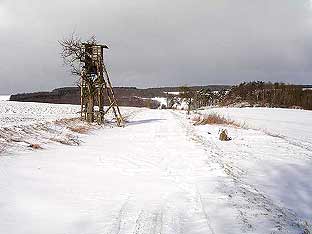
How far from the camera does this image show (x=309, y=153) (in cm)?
1677

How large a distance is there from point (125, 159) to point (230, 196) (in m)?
5.51

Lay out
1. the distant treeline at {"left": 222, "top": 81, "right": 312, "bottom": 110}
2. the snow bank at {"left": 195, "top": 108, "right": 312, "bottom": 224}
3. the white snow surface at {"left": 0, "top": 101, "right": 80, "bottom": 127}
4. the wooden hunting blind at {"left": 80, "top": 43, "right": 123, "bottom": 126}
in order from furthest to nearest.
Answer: the distant treeline at {"left": 222, "top": 81, "right": 312, "bottom": 110}, the wooden hunting blind at {"left": 80, "top": 43, "right": 123, "bottom": 126}, the white snow surface at {"left": 0, "top": 101, "right": 80, "bottom": 127}, the snow bank at {"left": 195, "top": 108, "right": 312, "bottom": 224}

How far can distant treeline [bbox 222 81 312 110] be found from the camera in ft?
421

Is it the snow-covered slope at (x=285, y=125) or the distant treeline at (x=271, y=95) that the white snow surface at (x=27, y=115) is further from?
the distant treeline at (x=271, y=95)

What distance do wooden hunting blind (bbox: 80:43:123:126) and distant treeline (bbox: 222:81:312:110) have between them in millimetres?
102389

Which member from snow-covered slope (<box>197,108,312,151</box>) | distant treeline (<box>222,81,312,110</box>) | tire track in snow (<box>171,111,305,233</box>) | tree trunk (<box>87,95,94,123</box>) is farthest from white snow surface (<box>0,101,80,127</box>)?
distant treeline (<box>222,81,312,110</box>)

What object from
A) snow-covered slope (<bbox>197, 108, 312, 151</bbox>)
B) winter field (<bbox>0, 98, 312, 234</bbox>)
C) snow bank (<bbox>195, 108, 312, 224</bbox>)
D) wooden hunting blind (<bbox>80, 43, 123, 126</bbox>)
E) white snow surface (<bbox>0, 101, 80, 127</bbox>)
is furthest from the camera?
wooden hunting blind (<bbox>80, 43, 123, 126</bbox>)

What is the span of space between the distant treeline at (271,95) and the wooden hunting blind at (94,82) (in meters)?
102

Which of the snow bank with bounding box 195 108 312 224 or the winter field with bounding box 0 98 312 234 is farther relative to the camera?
the snow bank with bounding box 195 108 312 224

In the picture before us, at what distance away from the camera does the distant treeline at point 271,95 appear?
421 ft

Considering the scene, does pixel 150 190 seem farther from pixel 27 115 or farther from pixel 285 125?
pixel 27 115

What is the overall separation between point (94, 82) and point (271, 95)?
114m

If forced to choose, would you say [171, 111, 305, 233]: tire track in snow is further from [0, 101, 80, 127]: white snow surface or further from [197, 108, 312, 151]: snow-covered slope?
[0, 101, 80, 127]: white snow surface

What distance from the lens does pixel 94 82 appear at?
32.7m
